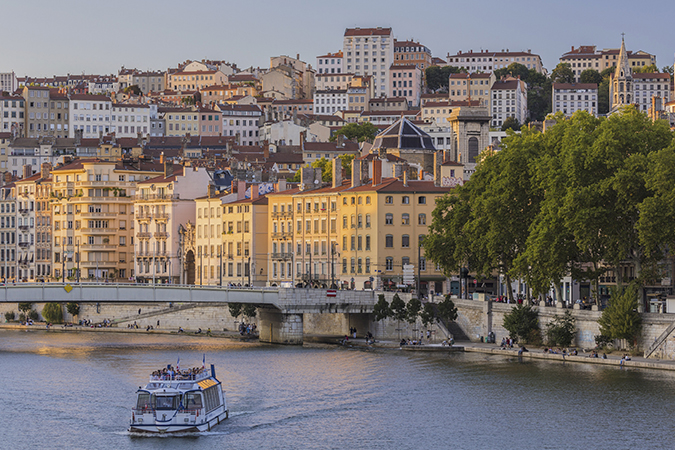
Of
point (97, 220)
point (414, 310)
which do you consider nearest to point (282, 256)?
point (414, 310)

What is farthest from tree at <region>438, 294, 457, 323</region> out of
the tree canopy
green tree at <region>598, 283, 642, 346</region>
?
green tree at <region>598, 283, 642, 346</region>

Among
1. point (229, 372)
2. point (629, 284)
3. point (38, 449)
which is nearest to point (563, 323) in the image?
point (629, 284)

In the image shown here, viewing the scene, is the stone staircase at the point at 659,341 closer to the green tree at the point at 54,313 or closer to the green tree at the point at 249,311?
the green tree at the point at 249,311

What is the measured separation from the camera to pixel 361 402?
61.7m

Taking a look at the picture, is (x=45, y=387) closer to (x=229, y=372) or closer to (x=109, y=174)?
(x=229, y=372)

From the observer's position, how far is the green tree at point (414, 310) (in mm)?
88625

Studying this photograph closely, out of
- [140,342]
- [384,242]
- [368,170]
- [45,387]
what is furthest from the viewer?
[368,170]

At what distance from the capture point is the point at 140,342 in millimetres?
96688

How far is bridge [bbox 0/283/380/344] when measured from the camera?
298 feet

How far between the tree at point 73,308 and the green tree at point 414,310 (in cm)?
4190

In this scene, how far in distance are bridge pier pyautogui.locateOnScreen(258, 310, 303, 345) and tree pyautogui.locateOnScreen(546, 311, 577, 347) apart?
2138 centimetres

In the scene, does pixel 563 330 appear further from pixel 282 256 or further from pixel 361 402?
pixel 282 256

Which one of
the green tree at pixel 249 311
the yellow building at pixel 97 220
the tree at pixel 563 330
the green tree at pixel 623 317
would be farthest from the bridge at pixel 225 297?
the yellow building at pixel 97 220

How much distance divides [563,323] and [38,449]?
36346 millimetres
